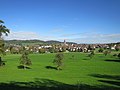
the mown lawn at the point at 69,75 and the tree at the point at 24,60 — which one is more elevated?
the tree at the point at 24,60

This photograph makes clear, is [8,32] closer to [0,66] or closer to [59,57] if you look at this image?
[0,66]

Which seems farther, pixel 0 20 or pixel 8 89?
pixel 0 20

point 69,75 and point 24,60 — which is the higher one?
point 24,60

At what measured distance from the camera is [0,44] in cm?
7106

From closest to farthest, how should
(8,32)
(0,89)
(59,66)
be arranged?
(0,89) < (8,32) < (59,66)

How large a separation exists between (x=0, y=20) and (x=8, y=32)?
4.89 meters

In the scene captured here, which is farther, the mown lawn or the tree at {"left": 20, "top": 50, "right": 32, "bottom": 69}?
the tree at {"left": 20, "top": 50, "right": 32, "bottom": 69}

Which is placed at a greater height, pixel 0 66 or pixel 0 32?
pixel 0 32

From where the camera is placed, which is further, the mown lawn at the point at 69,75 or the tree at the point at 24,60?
the tree at the point at 24,60

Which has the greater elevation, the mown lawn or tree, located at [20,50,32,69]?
tree, located at [20,50,32,69]

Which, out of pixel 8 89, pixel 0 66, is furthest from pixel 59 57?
pixel 8 89

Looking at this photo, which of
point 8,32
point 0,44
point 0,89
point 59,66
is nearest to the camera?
point 0,89

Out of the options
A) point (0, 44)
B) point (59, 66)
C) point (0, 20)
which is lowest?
point (59, 66)

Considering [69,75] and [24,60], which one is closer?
Result: [69,75]
